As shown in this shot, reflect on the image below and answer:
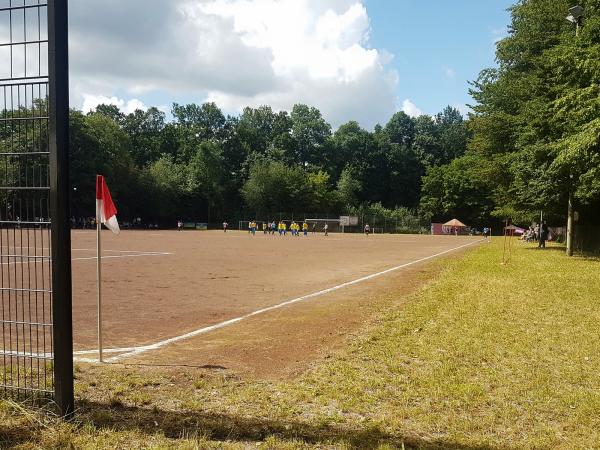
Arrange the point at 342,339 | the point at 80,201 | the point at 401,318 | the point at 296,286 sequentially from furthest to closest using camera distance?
the point at 80,201
the point at 296,286
the point at 401,318
the point at 342,339

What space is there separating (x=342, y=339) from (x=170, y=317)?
3.63m

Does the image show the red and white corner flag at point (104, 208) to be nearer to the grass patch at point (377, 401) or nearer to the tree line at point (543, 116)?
the grass patch at point (377, 401)

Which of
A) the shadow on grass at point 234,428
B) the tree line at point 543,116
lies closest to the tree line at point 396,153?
the tree line at point 543,116

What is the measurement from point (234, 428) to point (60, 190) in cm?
252

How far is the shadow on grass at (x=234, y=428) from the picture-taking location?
163 inches

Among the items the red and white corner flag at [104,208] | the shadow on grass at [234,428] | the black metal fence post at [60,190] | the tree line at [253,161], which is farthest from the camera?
the tree line at [253,161]

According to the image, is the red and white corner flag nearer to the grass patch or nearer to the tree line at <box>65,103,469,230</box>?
the grass patch

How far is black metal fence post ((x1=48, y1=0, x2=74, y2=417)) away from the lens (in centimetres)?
436

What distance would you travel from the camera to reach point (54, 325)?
14.6 feet

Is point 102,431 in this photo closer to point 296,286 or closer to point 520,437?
point 520,437

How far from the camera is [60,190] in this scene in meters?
4.37

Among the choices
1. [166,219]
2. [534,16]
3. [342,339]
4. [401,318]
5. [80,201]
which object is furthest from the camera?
[166,219]

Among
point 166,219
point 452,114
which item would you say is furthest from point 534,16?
point 452,114

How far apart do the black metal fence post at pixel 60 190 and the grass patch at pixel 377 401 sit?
22.8 inches
